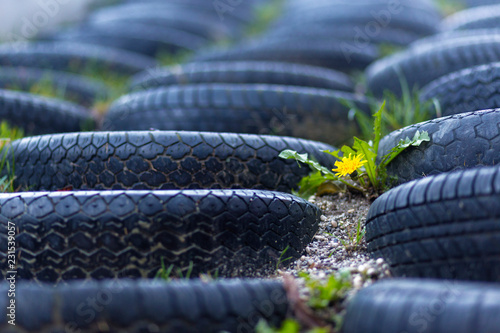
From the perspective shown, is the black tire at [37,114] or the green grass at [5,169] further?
the black tire at [37,114]

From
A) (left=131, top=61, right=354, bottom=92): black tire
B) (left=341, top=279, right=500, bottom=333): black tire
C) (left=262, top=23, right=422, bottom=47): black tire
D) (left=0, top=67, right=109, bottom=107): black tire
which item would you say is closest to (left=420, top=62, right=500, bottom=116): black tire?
(left=131, top=61, right=354, bottom=92): black tire

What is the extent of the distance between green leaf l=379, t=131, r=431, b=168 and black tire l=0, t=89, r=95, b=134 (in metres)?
1.90

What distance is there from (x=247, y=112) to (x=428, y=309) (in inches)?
69.3

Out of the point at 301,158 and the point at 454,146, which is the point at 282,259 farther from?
the point at 454,146

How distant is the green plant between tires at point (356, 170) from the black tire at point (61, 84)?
2.13 metres

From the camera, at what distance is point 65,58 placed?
4348 millimetres

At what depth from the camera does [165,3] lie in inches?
298

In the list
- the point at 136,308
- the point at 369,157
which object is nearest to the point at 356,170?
the point at 369,157

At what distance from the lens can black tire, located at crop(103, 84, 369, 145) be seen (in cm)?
273

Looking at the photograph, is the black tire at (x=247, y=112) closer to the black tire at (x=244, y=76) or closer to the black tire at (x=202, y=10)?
the black tire at (x=244, y=76)

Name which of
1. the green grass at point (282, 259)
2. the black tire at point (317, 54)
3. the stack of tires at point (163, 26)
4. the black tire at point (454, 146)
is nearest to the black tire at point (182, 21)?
the stack of tires at point (163, 26)

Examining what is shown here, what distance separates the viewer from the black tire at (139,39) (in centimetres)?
537

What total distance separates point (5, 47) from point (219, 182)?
130 inches

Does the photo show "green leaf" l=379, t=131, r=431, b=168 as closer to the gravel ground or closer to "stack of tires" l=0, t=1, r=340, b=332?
the gravel ground
